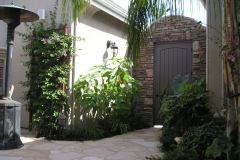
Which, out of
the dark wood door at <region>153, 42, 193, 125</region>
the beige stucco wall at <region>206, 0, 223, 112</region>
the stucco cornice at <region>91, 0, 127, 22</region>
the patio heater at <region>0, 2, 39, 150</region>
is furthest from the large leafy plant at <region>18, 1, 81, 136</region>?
the dark wood door at <region>153, 42, 193, 125</region>

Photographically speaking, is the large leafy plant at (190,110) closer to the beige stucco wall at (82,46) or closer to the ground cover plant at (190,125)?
the ground cover plant at (190,125)

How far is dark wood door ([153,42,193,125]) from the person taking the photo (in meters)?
7.24

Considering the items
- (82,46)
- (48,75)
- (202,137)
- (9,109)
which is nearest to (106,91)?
(82,46)

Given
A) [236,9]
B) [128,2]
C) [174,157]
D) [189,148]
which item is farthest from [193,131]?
[128,2]

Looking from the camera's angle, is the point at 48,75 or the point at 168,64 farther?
the point at 168,64

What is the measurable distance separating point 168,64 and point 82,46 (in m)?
2.79

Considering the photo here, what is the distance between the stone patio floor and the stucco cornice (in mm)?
3087

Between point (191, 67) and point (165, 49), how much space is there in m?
0.93

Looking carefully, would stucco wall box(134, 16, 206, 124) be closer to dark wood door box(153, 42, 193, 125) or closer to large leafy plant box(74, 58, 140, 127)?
dark wood door box(153, 42, 193, 125)

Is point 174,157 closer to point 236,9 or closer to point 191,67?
point 236,9

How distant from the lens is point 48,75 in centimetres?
531

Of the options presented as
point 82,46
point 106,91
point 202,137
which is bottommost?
point 202,137

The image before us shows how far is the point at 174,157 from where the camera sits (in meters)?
3.22

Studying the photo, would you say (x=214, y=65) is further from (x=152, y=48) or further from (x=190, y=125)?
(x=152, y=48)
